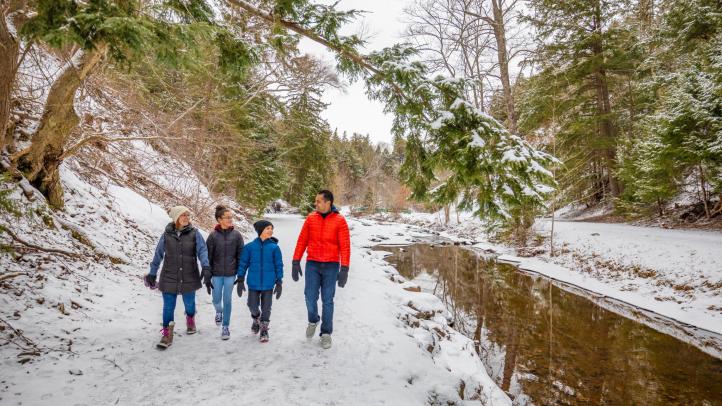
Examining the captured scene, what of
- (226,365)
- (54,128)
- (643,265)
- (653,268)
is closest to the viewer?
(226,365)

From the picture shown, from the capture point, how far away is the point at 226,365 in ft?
11.4

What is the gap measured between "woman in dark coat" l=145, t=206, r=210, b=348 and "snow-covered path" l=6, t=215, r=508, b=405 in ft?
1.12

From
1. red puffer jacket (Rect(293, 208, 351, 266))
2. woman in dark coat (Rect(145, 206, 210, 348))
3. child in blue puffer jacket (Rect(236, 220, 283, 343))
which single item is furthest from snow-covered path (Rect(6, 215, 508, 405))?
red puffer jacket (Rect(293, 208, 351, 266))

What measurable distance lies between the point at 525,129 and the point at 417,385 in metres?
16.8

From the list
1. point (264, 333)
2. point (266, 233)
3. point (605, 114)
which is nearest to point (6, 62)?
point (266, 233)

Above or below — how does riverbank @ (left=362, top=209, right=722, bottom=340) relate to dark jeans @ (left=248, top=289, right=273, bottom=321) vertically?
below

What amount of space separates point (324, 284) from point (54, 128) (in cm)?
497

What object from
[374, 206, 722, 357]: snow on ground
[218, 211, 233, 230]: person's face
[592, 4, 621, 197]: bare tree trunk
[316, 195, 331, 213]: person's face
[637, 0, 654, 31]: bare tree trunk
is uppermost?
[637, 0, 654, 31]: bare tree trunk

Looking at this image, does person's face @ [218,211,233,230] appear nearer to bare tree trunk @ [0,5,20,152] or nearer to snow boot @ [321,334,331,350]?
snow boot @ [321,334,331,350]

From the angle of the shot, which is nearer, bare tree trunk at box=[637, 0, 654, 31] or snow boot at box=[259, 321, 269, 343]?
snow boot at box=[259, 321, 269, 343]

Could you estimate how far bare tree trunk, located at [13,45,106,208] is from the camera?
4.91 meters

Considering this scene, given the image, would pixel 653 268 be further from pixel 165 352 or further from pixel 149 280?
pixel 149 280

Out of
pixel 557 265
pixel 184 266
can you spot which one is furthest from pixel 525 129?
pixel 184 266

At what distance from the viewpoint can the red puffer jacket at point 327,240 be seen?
4047 millimetres
